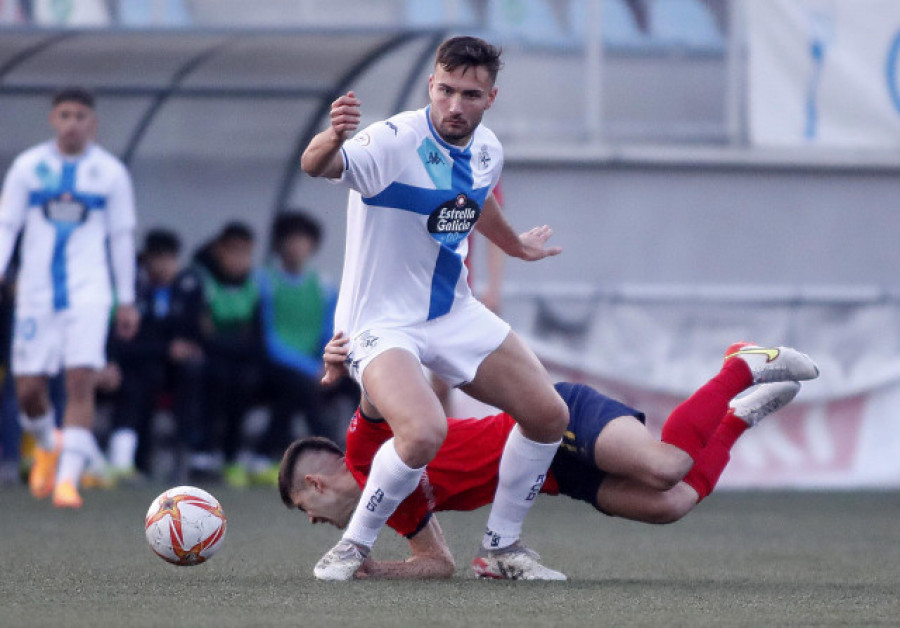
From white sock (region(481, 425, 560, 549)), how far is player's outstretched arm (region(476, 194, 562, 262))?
2.26ft

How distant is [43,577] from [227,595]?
31.0 inches

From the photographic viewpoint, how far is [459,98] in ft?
16.6

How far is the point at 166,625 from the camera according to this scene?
4016 mm

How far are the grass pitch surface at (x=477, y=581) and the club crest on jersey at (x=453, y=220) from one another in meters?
1.09

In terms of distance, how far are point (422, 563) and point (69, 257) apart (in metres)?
3.69

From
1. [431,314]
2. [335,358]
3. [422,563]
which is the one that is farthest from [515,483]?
[335,358]

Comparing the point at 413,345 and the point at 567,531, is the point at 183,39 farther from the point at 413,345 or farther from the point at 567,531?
the point at 413,345

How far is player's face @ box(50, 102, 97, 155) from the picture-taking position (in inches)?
324

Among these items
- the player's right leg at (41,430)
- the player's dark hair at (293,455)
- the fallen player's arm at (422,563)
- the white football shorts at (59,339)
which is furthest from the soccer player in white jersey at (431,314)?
the player's right leg at (41,430)

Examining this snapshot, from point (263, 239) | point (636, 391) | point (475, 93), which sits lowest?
point (636, 391)

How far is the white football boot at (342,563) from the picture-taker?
16.8 ft

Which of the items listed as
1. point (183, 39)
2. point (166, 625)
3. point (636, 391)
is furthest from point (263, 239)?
point (166, 625)

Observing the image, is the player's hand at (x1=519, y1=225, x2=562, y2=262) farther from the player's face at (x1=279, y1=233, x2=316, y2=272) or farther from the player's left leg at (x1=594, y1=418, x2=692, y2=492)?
the player's face at (x1=279, y1=233, x2=316, y2=272)

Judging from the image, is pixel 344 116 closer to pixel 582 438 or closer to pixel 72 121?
pixel 582 438
